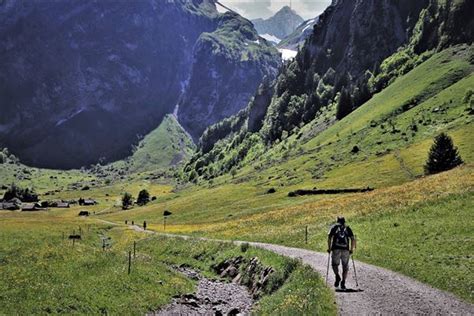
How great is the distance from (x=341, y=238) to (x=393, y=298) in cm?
421

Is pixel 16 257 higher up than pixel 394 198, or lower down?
lower down

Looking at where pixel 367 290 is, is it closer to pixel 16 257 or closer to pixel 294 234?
pixel 294 234

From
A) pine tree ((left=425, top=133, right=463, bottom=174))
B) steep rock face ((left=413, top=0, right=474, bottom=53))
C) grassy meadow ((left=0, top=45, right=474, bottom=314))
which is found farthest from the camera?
steep rock face ((left=413, top=0, right=474, bottom=53))

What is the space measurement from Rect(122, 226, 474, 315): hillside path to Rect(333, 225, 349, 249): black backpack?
7.84ft

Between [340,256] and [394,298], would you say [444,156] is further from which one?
[394,298]

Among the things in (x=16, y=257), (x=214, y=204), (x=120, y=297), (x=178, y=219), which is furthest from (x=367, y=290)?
(x=214, y=204)

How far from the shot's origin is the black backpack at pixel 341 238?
83.4ft

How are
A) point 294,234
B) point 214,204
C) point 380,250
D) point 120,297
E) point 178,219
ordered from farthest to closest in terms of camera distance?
point 214,204 → point 178,219 → point 294,234 → point 380,250 → point 120,297

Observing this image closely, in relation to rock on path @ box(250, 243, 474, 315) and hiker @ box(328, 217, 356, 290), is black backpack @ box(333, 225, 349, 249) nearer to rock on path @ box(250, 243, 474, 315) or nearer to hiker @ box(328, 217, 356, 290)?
hiker @ box(328, 217, 356, 290)

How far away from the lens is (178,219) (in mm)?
118812

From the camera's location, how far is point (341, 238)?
83.8 ft

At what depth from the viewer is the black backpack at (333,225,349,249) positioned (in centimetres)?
2542

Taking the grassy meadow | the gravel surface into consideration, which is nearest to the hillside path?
the grassy meadow

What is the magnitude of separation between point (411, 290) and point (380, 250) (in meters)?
13.0
